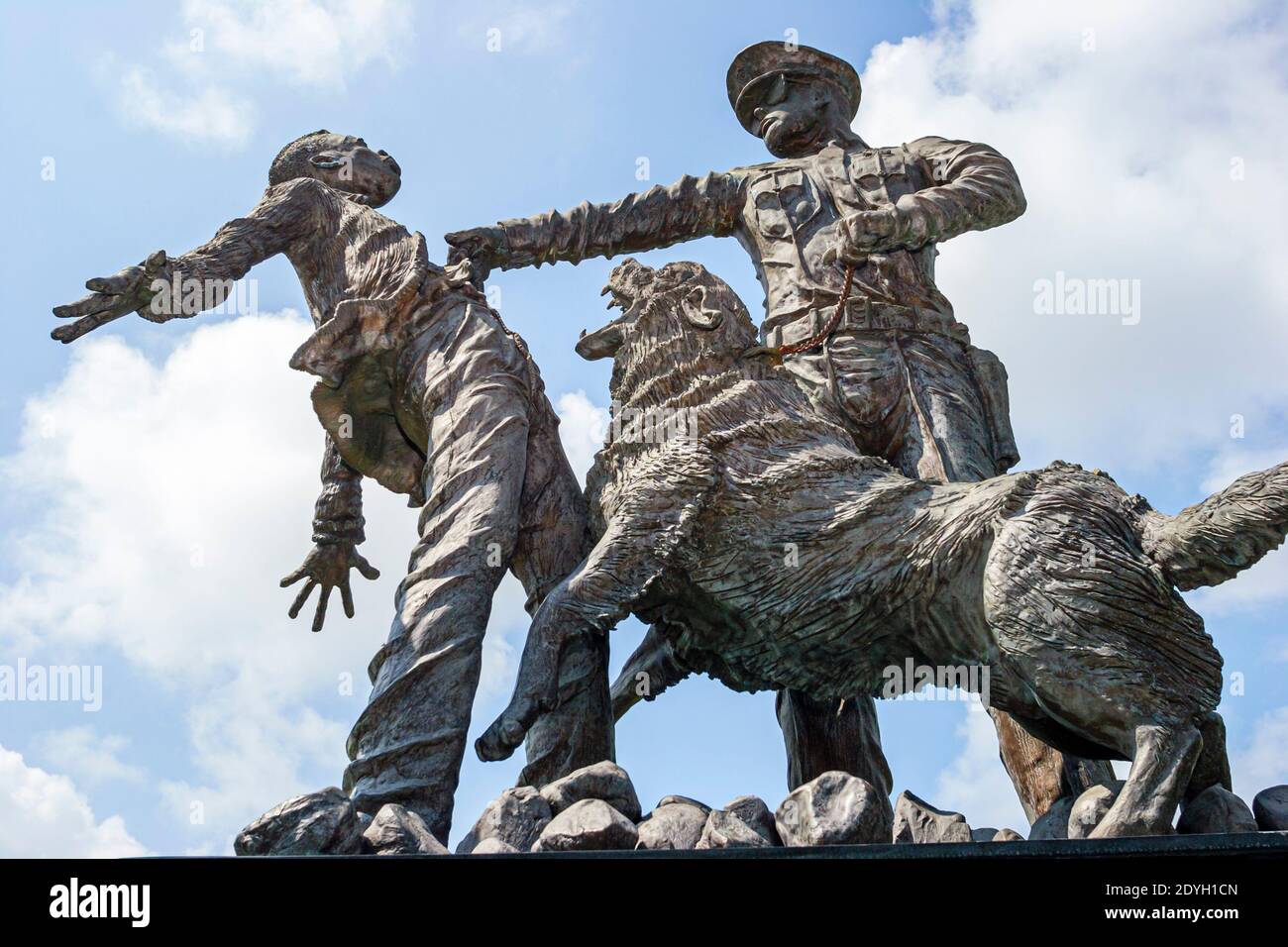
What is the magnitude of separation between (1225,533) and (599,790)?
2205 millimetres

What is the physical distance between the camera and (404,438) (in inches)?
274

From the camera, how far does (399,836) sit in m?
4.90

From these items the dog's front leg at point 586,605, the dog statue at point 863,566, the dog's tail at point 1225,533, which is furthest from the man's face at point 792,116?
the dog's tail at point 1225,533

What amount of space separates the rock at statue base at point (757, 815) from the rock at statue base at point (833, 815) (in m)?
0.02

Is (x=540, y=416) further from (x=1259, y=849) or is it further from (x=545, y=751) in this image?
(x=1259, y=849)

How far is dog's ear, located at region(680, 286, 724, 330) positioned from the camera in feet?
20.4

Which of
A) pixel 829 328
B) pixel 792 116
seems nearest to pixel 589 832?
pixel 829 328

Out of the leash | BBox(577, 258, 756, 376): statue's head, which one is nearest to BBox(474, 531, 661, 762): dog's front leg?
BBox(577, 258, 756, 376): statue's head

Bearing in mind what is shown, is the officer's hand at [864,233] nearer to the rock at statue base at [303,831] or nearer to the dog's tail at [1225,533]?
the dog's tail at [1225,533]

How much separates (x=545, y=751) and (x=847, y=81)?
4123mm

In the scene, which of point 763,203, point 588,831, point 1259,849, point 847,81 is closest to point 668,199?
point 763,203

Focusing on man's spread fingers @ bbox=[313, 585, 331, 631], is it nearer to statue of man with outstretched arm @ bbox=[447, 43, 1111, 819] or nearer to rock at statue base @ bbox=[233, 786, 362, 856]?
statue of man with outstretched arm @ bbox=[447, 43, 1111, 819]

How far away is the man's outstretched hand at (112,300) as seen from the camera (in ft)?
20.5
